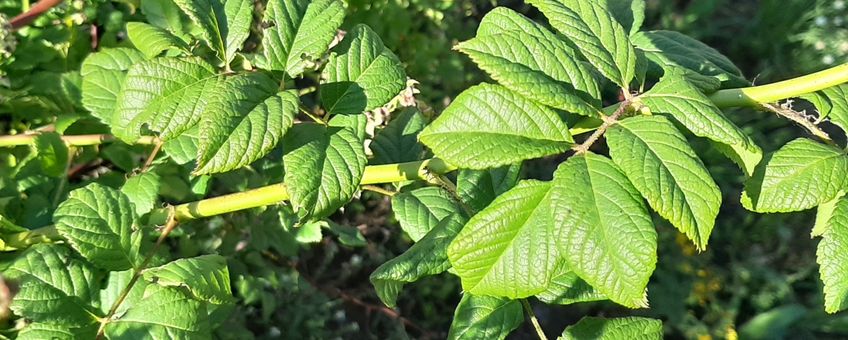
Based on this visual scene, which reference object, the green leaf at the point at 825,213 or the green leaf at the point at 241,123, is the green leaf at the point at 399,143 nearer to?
the green leaf at the point at 241,123

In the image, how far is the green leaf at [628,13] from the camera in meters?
1.45

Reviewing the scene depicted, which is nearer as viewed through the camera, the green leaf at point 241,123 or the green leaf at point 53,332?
the green leaf at point 241,123

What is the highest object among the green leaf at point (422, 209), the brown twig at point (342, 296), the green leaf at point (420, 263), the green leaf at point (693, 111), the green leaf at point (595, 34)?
the green leaf at point (595, 34)

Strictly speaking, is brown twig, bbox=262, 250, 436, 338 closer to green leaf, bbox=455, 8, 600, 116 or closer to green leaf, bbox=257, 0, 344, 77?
green leaf, bbox=257, 0, 344, 77

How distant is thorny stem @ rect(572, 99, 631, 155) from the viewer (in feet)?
3.28

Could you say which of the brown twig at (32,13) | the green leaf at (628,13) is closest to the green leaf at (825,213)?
the green leaf at (628,13)

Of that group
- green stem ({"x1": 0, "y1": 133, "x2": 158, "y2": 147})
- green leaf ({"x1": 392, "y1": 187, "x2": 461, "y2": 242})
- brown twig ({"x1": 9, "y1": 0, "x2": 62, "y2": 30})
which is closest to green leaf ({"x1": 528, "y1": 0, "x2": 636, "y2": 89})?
green leaf ({"x1": 392, "y1": 187, "x2": 461, "y2": 242})

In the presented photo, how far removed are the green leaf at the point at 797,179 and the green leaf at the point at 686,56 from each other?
0.74 ft

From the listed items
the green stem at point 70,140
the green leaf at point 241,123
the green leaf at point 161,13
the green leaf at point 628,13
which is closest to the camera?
the green leaf at point 241,123

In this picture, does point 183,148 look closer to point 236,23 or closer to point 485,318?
point 236,23

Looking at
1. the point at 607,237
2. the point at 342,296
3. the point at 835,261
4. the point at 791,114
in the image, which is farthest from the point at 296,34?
the point at 342,296

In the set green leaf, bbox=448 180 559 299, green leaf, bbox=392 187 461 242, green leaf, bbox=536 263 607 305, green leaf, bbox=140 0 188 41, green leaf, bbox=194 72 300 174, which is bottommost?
green leaf, bbox=536 263 607 305

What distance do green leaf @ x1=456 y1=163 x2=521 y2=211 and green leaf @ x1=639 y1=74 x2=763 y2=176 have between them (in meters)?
0.28

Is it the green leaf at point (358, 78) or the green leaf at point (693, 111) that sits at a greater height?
the green leaf at point (693, 111)
